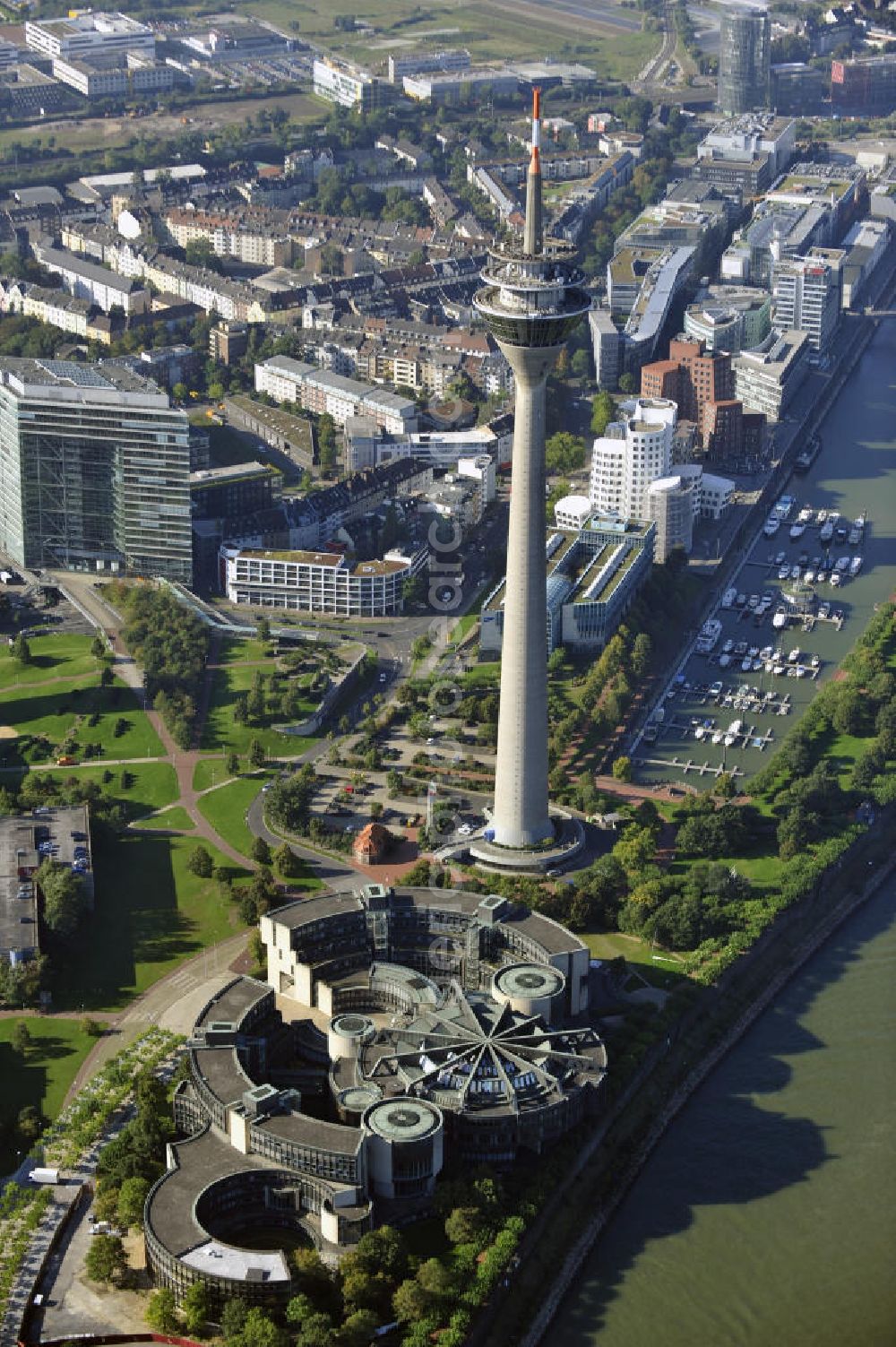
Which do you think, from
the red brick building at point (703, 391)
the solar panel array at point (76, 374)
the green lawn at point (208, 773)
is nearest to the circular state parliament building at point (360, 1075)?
the green lawn at point (208, 773)

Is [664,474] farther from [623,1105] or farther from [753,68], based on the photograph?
[753,68]

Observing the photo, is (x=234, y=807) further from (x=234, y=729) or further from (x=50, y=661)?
(x=50, y=661)

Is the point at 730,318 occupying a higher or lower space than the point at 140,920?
higher

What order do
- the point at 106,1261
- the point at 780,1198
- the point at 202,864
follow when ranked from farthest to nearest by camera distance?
the point at 202,864 → the point at 780,1198 → the point at 106,1261

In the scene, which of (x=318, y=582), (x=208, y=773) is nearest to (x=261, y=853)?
(x=208, y=773)

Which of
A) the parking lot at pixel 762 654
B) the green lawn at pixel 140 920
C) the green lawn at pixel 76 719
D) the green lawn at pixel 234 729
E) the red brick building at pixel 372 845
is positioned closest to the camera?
the green lawn at pixel 140 920

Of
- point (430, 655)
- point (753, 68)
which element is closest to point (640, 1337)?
point (430, 655)

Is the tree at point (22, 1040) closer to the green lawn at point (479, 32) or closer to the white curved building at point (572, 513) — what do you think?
the white curved building at point (572, 513)
